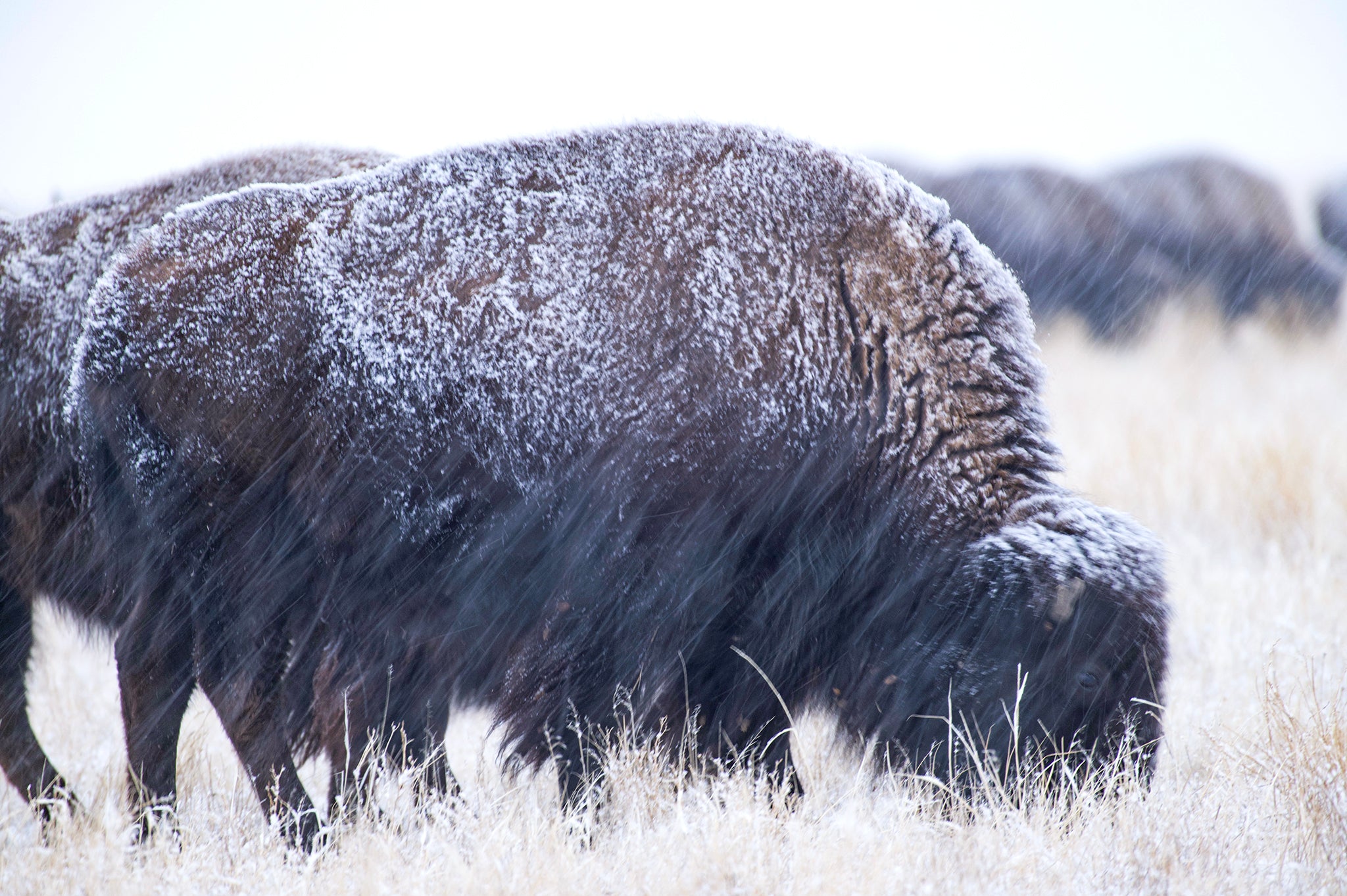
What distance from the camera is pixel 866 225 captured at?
2609 millimetres

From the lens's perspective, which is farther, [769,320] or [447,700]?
[447,700]

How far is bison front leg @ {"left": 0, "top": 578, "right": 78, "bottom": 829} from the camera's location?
3094 millimetres

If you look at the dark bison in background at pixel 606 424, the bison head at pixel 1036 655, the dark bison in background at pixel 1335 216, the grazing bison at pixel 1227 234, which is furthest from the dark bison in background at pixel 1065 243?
the bison head at pixel 1036 655

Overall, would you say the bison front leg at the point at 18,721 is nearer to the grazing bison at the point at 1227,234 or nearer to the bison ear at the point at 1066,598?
the bison ear at the point at 1066,598

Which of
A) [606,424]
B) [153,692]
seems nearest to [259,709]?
[153,692]

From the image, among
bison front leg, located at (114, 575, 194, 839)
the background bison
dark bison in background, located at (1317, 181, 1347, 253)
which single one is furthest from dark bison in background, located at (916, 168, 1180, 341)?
bison front leg, located at (114, 575, 194, 839)

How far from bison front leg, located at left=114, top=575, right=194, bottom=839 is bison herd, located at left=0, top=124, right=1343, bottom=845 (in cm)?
1

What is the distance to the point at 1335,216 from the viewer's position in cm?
1767

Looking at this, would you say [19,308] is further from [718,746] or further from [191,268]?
[718,746]

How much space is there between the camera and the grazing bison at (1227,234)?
47.0 ft

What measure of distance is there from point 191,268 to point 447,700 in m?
1.41

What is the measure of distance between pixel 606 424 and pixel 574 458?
0.41ft

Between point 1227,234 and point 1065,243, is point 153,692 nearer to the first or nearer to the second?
point 1065,243

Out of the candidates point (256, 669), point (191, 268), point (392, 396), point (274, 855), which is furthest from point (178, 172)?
point (274, 855)
